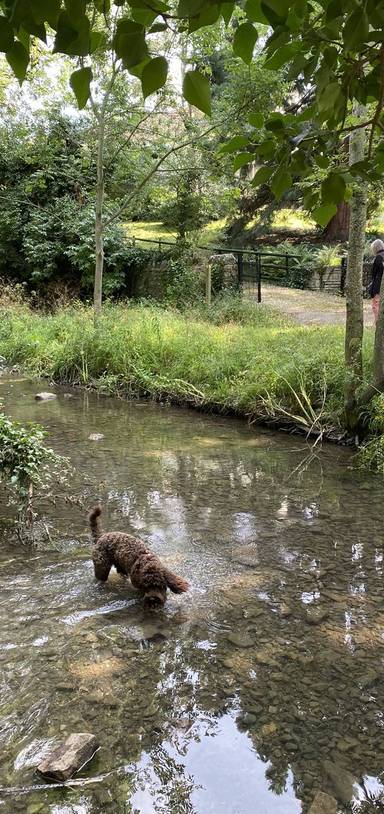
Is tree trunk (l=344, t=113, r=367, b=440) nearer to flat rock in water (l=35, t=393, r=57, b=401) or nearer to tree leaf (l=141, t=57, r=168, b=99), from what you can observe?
flat rock in water (l=35, t=393, r=57, b=401)

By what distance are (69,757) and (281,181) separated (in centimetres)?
253

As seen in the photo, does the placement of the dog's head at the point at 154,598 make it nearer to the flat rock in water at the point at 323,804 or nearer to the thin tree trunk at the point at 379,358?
the flat rock in water at the point at 323,804

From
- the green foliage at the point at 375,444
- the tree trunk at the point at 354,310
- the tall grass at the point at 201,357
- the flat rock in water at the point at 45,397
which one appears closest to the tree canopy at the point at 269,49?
the green foliage at the point at 375,444

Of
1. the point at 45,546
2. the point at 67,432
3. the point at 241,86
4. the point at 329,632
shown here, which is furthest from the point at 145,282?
the point at 329,632

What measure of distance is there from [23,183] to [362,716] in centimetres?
2115

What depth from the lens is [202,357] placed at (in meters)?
10.7

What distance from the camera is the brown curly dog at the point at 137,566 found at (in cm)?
381

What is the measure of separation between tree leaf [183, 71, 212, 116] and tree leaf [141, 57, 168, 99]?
0.05 m

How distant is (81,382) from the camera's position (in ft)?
41.4

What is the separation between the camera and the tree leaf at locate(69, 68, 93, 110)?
3.67 ft

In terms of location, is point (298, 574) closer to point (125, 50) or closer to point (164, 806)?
point (164, 806)

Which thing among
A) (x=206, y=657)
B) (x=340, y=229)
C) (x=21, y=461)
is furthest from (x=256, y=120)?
(x=340, y=229)

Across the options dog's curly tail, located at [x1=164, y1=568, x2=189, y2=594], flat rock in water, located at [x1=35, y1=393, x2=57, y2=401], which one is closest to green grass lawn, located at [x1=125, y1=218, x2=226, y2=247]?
flat rock in water, located at [x1=35, y1=393, x2=57, y2=401]

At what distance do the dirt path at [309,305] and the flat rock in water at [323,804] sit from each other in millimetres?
11774
